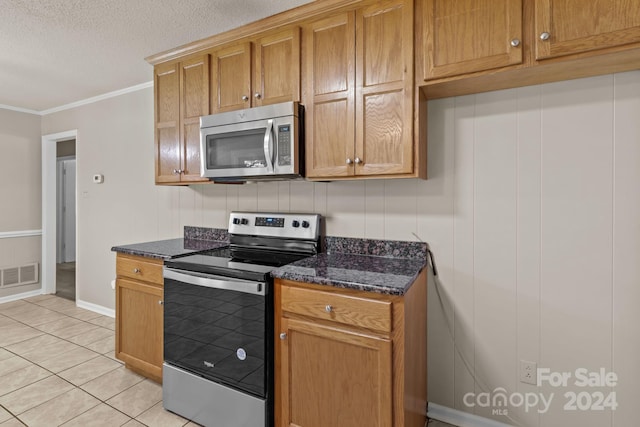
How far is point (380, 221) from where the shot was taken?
2129mm

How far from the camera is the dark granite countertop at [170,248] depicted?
221cm

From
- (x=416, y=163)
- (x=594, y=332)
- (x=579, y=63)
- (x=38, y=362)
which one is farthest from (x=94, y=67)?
(x=594, y=332)

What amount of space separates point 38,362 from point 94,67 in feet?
7.79

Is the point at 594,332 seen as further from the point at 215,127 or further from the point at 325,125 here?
the point at 215,127

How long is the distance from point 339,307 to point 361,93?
1104 millimetres

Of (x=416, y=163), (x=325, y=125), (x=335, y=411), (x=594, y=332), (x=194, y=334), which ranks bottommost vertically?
(x=335, y=411)

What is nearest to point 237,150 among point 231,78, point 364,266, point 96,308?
point 231,78

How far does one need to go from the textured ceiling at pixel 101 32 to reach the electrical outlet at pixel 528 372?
7.55 ft

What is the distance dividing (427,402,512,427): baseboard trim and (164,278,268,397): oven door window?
1.02 meters

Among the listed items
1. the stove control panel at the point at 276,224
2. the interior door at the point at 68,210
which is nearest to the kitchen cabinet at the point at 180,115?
the stove control panel at the point at 276,224

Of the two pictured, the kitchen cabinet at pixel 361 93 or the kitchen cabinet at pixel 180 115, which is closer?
the kitchen cabinet at pixel 361 93

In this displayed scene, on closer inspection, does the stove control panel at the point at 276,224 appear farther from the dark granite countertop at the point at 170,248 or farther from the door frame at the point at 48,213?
the door frame at the point at 48,213

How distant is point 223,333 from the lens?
1.85 meters

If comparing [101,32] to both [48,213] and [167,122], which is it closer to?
[167,122]
